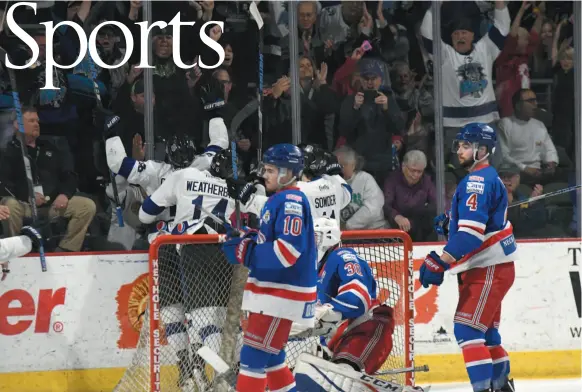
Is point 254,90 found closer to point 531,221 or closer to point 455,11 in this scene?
point 455,11

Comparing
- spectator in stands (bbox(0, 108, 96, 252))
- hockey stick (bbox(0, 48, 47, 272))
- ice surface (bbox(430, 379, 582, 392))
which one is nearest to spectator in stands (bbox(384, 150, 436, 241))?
ice surface (bbox(430, 379, 582, 392))

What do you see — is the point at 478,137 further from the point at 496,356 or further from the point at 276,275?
the point at 276,275

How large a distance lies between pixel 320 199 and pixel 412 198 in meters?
0.92

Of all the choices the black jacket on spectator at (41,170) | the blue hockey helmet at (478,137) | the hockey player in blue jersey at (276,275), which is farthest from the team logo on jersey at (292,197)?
the black jacket on spectator at (41,170)

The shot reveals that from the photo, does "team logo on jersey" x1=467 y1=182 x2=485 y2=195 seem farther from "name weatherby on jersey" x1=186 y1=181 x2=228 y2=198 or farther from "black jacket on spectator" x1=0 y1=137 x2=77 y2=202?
"black jacket on spectator" x1=0 y1=137 x2=77 y2=202

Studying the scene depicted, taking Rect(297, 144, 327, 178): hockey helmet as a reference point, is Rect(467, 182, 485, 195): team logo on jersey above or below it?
below

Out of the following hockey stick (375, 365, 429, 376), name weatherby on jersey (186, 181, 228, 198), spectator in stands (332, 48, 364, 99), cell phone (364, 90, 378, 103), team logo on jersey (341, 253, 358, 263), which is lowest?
hockey stick (375, 365, 429, 376)

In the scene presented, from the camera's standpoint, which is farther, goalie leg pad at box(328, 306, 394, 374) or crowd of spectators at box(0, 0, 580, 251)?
crowd of spectators at box(0, 0, 580, 251)

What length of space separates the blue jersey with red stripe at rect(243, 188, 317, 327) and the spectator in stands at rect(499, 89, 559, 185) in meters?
2.57

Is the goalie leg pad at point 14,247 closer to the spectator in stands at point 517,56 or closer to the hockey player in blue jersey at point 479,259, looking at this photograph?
the hockey player in blue jersey at point 479,259

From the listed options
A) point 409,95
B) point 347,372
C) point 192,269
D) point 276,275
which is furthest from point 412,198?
point 276,275

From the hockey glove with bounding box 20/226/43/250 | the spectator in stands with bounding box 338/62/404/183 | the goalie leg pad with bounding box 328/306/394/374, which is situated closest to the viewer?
the goalie leg pad with bounding box 328/306/394/374

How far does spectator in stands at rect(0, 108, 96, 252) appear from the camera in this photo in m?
6.09

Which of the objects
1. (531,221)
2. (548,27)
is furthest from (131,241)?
(548,27)
